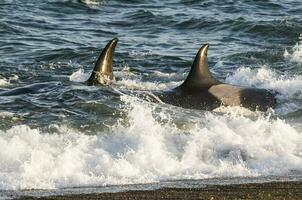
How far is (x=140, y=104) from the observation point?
44.3 feet

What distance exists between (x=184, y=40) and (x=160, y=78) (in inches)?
191

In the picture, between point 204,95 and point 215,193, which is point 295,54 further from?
point 215,193

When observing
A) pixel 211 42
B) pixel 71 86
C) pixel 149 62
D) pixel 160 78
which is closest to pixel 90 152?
pixel 71 86

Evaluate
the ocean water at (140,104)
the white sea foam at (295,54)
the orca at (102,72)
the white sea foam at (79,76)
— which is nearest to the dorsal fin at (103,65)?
the orca at (102,72)

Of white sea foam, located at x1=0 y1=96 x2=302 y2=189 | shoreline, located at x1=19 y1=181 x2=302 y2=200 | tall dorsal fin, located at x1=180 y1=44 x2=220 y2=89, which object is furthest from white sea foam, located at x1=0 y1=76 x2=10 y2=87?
shoreline, located at x1=19 y1=181 x2=302 y2=200

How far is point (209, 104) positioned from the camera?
13.8m

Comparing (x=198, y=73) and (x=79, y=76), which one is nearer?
(x=198, y=73)

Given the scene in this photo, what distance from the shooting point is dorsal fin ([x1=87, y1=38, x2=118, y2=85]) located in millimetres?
14922

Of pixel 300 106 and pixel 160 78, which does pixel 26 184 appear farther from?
pixel 160 78

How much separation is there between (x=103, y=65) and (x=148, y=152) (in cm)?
443

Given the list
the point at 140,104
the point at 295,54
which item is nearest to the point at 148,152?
the point at 140,104

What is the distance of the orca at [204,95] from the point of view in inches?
542

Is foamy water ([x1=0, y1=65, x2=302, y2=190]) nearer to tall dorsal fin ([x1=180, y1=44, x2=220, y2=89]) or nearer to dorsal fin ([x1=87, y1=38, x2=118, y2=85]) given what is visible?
tall dorsal fin ([x1=180, y1=44, x2=220, y2=89])

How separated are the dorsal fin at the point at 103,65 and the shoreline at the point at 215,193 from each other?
5980 mm
